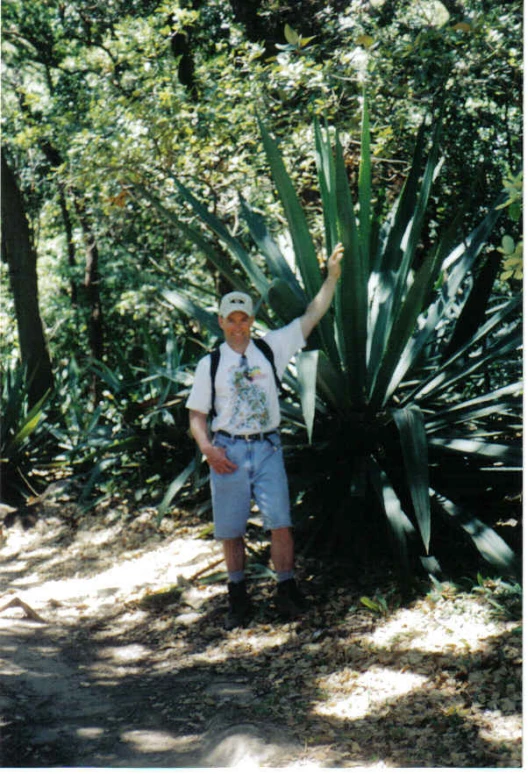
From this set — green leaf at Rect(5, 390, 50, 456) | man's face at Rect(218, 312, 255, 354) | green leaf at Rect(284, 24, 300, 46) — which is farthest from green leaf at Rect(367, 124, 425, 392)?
green leaf at Rect(5, 390, 50, 456)

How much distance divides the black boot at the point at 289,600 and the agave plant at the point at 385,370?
1.58 feet

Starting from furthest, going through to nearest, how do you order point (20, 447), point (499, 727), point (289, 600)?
point (20, 447), point (289, 600), point (499, 727)

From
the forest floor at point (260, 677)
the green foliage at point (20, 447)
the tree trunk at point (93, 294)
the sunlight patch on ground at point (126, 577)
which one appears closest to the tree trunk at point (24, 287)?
the green foliage at point (20, 447)

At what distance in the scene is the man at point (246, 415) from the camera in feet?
12.9

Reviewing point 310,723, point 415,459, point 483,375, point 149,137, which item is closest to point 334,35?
point 149,137

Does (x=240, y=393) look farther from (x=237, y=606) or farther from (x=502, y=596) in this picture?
(x=502, y=596)

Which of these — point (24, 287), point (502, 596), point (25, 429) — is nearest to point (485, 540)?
point (502, 596)

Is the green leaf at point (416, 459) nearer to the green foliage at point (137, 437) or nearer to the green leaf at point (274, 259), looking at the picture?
the green leaf at point (274, 259)

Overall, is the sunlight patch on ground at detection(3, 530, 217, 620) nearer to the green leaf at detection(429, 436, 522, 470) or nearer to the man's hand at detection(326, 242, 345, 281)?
the green leaf at detection(429, 436, 522, 470)

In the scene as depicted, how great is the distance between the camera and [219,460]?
153 inches

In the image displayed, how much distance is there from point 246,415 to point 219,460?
0.23 metres

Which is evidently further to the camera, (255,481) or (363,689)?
(255,481)

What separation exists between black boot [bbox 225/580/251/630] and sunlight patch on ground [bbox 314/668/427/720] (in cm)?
75

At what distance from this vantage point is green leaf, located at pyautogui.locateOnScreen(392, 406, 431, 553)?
3.76 meters
